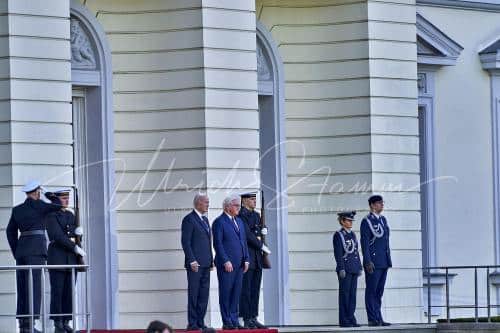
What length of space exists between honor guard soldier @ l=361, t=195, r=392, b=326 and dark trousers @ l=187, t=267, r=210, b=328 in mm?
3448

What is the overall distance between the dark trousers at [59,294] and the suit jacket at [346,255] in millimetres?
5303

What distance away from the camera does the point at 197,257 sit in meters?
25.2

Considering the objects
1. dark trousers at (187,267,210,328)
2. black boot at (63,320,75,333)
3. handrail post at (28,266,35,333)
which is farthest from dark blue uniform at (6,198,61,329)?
dark trousers at (187,267,210,328)

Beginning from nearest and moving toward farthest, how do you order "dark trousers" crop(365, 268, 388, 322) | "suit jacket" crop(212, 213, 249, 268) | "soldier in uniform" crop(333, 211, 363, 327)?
"suit jacket" crop(212, 213, 249, 268) < "soldier in uniform" crop(333, 211, 363, 327) < "dark trousers" crop(365, 268, 388, 322)

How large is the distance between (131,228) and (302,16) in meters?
4.67

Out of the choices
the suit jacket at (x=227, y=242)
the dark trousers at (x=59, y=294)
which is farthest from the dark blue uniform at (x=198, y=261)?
the dark trousers at (x=59, y=294)

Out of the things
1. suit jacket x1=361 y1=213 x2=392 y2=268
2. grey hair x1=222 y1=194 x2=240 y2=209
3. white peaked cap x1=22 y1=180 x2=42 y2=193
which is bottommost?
suit jacket x1=361 y1=213 x2=392 y2=268

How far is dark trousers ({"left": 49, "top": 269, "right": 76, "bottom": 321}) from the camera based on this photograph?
2328cm

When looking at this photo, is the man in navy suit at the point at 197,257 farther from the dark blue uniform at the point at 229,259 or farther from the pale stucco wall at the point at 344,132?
the pale stucco wall at the point at 344,132

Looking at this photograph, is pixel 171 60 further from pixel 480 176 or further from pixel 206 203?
pixel 480 176

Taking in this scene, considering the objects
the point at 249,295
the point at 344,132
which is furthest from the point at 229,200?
the point at 344,132

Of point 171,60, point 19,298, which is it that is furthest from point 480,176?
point 19,298

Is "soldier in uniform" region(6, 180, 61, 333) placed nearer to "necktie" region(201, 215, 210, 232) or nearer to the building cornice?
"necktie" region(201, 215, 210, 232)

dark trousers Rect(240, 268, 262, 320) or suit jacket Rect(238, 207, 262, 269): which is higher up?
suit jacket Rect(238, 207, 262, 269)
